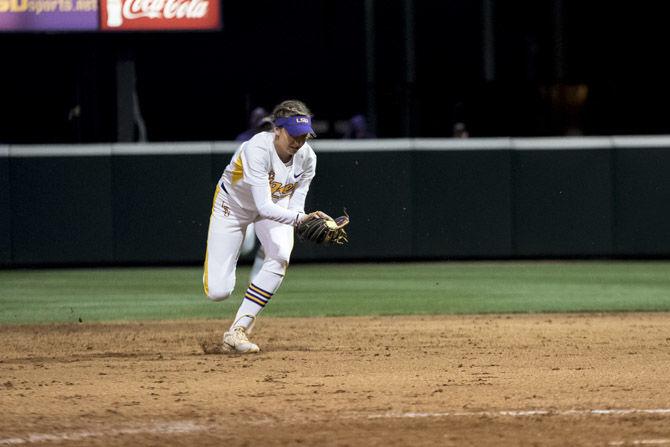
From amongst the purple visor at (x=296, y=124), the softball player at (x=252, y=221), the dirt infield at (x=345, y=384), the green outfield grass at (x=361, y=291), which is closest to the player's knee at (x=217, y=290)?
the softball player at (x=252, y=221)

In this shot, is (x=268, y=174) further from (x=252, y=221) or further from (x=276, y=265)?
(x=276, y=265)

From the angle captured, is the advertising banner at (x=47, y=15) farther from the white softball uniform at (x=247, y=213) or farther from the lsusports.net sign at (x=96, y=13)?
the white softball uniform at (x=247, y=213)

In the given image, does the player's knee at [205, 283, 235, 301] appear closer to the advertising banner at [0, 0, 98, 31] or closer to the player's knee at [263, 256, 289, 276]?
the player's knee at [263, 256, 289, 276]

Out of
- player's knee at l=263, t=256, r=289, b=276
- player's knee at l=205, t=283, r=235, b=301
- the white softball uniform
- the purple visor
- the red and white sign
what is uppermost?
the red and white sign

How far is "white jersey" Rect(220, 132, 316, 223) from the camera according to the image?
25.5 feet

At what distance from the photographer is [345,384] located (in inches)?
268

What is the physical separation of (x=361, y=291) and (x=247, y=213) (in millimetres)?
4809

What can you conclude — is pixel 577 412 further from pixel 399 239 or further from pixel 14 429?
pixel 399 239

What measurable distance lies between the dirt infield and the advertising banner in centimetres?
625

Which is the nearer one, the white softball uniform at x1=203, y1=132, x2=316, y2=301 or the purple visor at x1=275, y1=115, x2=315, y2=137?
the purple visor at x1=275, y1=115, x2=315, y2=137

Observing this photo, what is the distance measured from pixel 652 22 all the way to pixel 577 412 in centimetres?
1544

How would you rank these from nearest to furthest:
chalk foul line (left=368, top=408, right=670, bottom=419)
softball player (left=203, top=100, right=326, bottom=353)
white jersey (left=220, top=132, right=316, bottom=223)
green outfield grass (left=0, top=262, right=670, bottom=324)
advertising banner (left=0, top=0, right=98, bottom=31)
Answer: chalk foul line (left=368, top=408, right=670, bottom=419), white jersey (left=220, top=132, right=316, bottom=223), softball player (left=203, top=100, right=326, bottom=353), green outfield grass (left=0, top=262, right=670, bottom=324), advertising banner (left=0, top=0, right=98, bottom=31)

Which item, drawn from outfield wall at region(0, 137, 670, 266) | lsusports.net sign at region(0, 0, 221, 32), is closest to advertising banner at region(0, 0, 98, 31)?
lsusports.net sign at region(0, 0, 221, 32)

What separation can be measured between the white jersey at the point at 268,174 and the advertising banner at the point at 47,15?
7.71 metres
